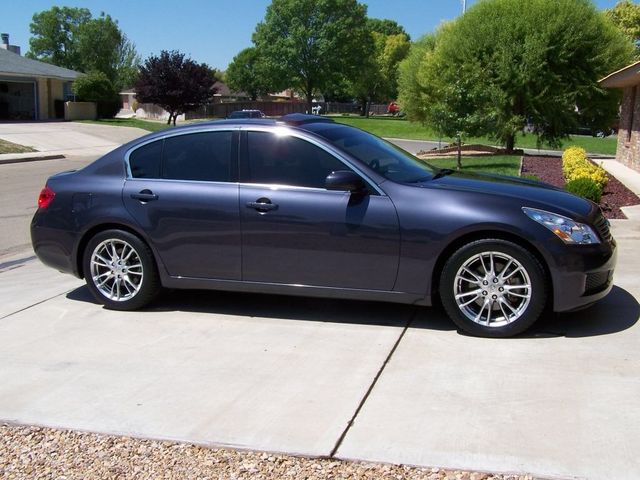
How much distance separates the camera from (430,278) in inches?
205

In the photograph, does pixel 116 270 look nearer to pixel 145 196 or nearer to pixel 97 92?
pixel 145 196

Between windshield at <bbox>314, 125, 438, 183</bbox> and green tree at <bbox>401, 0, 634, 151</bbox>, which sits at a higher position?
green tree at <bbox>401, 0, 634, 151</bbox>

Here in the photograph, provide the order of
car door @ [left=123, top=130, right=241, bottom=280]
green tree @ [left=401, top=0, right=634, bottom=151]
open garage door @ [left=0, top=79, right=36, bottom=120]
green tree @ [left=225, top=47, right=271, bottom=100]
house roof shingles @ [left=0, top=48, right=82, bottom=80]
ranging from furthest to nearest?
green tree @ [left=225, top=47, right=271, bottom=100], open garage door @ [left=0, top=79, right=36, bottom=120], house roof shingles @ [left=0, top=48, right=82, bottom=80], green tree @ [left=401, top=0, right=634, bottom=151], car door @ [left=123, top=130, right=241, bottom=280]

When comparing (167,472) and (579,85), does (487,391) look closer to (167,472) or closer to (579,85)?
(167,472)

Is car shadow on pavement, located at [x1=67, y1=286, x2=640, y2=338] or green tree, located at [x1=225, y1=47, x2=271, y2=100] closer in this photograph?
car shadow on pavement, located at [x1=67, y1=286, x2=640, y2=338]

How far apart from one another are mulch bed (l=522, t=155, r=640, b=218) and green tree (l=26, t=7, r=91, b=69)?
85.5 metres

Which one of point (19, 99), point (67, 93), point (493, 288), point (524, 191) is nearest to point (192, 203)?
point (493, 288)

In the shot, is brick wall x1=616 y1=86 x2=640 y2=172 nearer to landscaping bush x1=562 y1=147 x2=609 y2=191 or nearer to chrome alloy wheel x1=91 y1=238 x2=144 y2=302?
landscaping bush x1=562 y1=147 x2=609 y2=191

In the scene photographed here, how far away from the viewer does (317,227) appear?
5371mm

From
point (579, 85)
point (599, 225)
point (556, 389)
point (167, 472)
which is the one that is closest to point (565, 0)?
point (579, 85)

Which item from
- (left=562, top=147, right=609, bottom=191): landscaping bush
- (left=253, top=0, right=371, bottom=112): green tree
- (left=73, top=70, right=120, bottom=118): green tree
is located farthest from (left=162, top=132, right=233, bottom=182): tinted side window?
(left=253, top=0, right=371, bottom=112): green tree

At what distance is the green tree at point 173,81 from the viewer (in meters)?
44.3

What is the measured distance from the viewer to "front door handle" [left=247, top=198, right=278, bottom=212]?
5504mm

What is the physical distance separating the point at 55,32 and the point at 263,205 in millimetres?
98721
